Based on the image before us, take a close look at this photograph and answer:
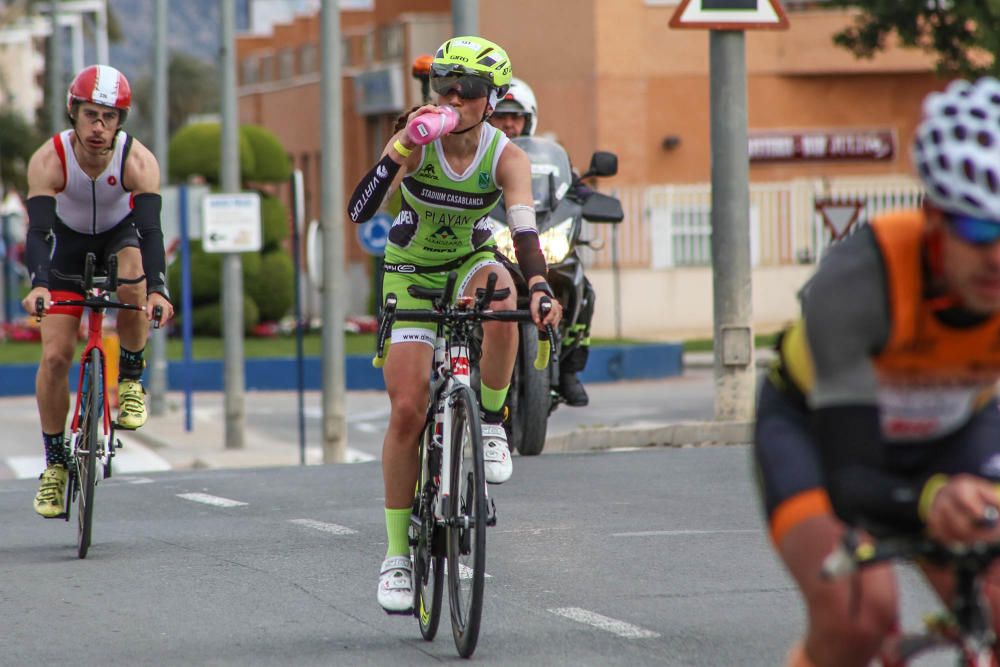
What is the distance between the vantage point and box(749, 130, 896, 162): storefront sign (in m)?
40.8

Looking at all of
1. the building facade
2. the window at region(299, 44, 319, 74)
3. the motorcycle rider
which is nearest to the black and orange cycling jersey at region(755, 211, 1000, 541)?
the motorcycle rider

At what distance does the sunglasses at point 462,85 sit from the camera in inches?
286

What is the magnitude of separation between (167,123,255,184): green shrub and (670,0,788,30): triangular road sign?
21932 millimetres

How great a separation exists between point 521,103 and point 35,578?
5.10m

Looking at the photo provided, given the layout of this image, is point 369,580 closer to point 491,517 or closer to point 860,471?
point 491,517

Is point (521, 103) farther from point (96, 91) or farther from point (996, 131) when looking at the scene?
point (996, 131)

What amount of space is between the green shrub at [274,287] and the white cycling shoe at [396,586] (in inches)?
1169

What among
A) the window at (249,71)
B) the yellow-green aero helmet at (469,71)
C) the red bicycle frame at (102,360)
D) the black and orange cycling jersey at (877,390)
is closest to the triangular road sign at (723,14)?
the red bicycle frame at (102,360)

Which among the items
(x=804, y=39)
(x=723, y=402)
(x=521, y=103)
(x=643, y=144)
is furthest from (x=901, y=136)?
(x=521, y=103)

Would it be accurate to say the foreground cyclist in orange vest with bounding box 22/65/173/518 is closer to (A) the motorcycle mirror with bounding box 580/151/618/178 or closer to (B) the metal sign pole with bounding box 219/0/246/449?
(A) the motorcycle mirror with bounding box 580/151/618/178

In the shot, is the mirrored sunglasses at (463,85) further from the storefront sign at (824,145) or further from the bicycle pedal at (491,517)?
the storefront sign at (824,145)

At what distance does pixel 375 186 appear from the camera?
6816mm

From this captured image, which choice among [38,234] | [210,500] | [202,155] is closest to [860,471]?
[38,234]

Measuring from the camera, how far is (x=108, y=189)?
939 cm
